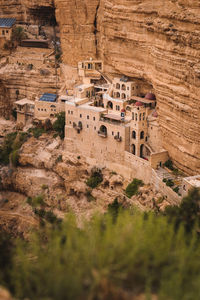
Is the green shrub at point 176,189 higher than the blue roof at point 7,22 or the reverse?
the reverse

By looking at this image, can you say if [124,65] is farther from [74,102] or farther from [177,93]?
[177,93]

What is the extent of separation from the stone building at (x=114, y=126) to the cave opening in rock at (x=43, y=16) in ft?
39.0

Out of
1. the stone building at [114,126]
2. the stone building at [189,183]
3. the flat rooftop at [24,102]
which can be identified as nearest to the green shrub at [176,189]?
the stone building at [189,183]

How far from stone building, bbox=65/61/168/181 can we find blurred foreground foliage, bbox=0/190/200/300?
40.4ft

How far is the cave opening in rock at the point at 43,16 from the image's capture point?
157 ft

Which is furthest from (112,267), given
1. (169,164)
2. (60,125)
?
(60,125)

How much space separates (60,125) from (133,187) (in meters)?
9.62

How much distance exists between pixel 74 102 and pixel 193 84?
12.3 metres

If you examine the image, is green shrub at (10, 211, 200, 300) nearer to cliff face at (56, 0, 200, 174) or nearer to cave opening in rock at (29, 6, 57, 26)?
cliff face at (56, 0, 200, 174)

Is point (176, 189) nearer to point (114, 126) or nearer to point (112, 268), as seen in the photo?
point (114, 126)

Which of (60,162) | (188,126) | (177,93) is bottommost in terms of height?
(60,162)

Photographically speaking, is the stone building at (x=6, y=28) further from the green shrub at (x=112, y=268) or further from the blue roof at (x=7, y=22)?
the green shrub at (x=112, y=268)

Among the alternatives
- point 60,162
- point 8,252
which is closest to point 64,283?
point 8,252

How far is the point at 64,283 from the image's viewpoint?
61.3 feet
